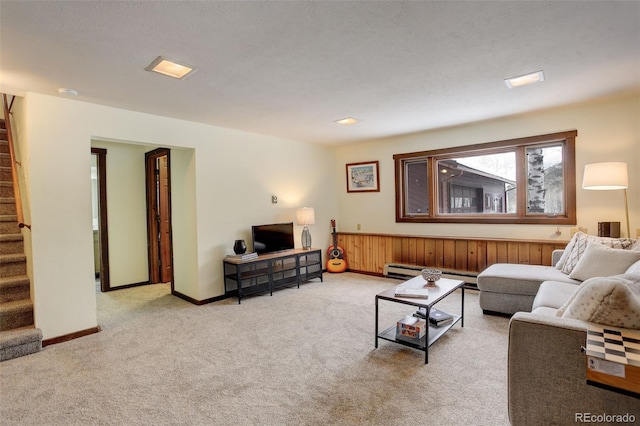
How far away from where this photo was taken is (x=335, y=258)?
19.4ft

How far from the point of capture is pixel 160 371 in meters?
2.48

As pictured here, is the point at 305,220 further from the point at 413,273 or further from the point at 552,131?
the point at 552,131

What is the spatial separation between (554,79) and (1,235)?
5.64 metres

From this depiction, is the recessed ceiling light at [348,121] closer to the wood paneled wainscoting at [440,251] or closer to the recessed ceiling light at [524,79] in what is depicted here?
the recessed ceiling light at [524,79]

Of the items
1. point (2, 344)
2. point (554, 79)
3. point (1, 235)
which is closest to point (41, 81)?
point (1, 235)

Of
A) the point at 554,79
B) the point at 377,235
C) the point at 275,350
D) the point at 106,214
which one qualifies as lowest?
the point at 275,350

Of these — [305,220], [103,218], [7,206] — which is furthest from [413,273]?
[7,206]

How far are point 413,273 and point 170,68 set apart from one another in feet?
13.6

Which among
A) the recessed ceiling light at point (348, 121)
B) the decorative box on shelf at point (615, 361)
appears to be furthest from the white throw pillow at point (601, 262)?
the recessed ceiling light at point (348, 121)

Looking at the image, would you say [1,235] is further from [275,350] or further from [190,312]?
[275,350]

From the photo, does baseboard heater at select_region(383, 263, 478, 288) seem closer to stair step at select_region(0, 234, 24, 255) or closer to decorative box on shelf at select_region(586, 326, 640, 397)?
decorative box on shelf at select_region(586, 326, 640, 397)

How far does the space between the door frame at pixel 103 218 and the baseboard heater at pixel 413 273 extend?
426cm

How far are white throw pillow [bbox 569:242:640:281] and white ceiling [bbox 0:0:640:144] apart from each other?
154 cm

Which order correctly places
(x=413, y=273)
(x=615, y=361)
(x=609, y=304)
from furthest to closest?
1. (x=413, y=273)
2. (x=609, y=304)
3. (x=615, y=361)
